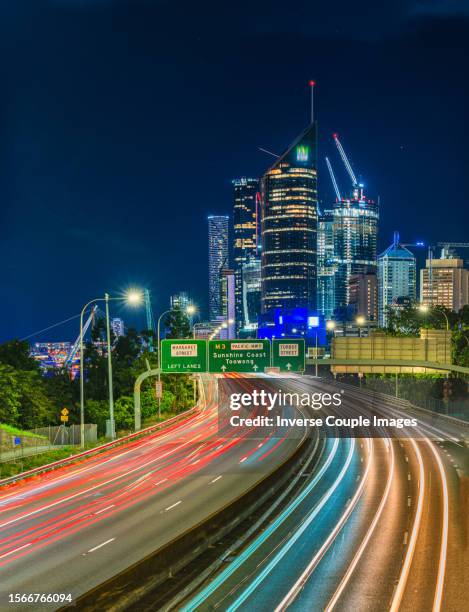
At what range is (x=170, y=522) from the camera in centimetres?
2961

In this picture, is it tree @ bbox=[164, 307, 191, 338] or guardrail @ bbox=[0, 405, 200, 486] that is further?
tree @ bbox=[164, 307, 191, 338]

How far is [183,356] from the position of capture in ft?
169

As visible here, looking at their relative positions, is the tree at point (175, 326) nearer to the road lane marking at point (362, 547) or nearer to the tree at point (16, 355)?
the tree at point (16, 355)

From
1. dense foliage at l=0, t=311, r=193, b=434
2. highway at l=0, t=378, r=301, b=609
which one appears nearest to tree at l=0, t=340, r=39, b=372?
dense foliage at l=0, t=311, r=193, b=434

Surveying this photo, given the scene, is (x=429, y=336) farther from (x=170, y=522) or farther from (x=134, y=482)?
(x=170, y=522)

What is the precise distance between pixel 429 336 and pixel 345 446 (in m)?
12.5

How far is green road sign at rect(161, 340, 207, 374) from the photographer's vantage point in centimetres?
5094

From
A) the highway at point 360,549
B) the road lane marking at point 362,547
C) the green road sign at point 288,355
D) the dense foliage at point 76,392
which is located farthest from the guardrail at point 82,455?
the road lane marking at point 362,547

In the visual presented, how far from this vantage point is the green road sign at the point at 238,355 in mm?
50375

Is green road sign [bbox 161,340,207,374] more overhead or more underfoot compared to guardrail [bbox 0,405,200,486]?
more overhead

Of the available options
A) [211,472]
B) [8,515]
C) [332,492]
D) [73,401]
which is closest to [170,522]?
[8,515]

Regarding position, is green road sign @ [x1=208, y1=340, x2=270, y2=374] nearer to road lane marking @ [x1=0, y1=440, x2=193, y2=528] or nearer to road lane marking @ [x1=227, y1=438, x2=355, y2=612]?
road lane marking @ [x1=0, y1=440, x2=193, y2=528]

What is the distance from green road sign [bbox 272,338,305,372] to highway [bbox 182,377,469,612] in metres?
6.81

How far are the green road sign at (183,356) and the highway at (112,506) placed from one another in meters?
5.63
